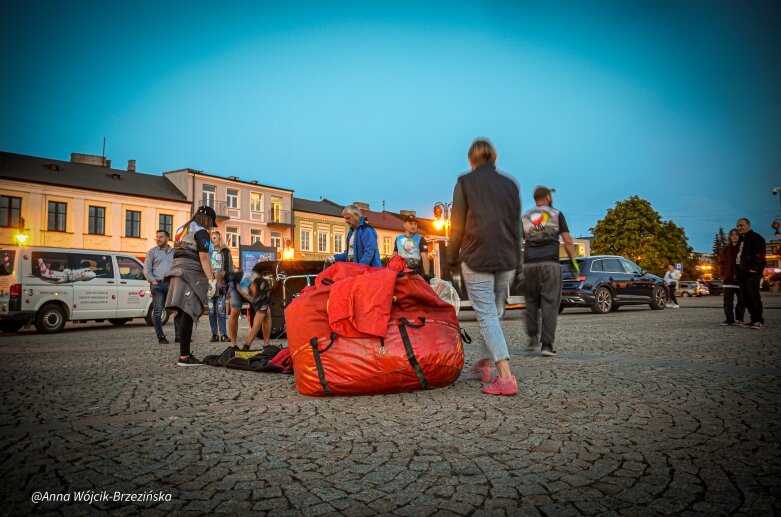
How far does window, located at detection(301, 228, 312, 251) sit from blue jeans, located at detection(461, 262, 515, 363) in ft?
154

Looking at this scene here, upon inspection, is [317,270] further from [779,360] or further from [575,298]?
[575,298]

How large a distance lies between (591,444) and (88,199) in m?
41.1

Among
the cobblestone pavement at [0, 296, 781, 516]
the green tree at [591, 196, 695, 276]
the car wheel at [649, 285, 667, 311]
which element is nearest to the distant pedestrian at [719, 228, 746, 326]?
the cobblestone pavement at [0, 296, 781, 516]

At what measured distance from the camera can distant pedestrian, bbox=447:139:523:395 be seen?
13.4ft

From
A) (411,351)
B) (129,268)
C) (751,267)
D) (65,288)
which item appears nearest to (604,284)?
(751,267)

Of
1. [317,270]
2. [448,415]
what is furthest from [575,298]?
[448,415]

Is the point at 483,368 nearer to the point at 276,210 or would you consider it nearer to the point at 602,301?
the point at 602,301

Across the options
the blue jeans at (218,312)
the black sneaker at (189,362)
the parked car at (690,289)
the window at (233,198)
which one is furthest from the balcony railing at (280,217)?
the black sneaker at (189,362)

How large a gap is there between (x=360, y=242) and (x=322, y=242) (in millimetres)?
46142

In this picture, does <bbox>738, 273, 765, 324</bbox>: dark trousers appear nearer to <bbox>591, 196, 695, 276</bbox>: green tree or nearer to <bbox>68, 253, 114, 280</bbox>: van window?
<bbox>68, 253, 114, 280</bbox>: van window

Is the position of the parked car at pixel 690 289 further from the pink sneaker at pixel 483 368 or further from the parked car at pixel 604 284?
the pink sneaker at pixel 483 368

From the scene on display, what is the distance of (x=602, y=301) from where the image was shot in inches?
606

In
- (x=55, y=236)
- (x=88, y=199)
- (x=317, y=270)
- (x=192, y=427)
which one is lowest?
(x=192, y=427)

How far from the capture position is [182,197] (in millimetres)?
41594
